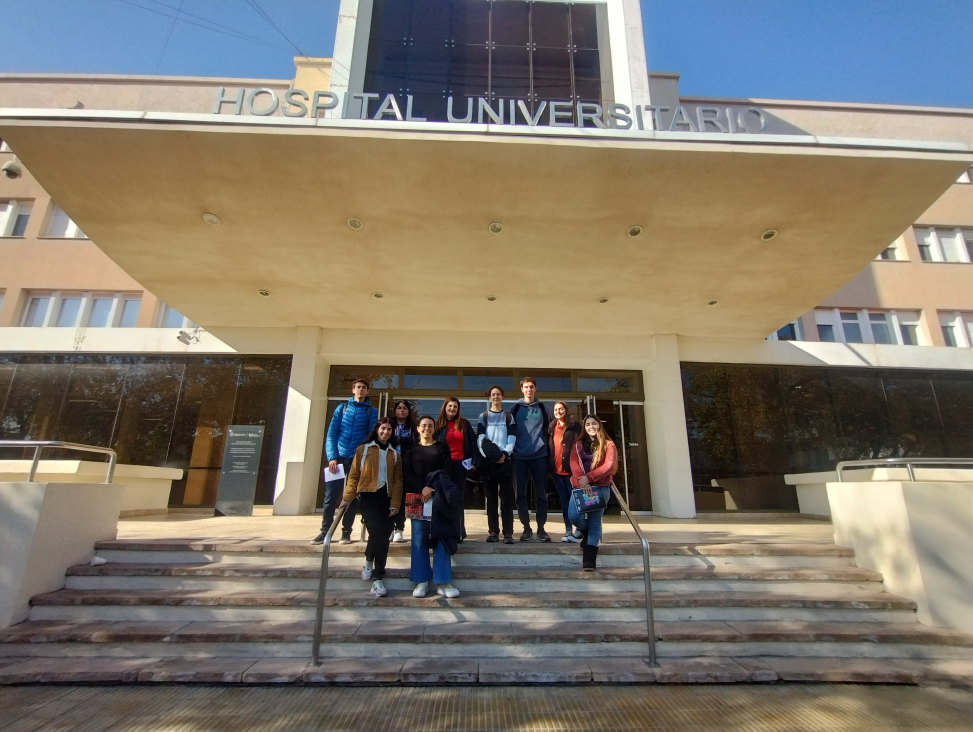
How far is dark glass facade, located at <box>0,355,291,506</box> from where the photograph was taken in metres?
10.3

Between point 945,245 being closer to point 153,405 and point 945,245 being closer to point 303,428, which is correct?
point 303,428

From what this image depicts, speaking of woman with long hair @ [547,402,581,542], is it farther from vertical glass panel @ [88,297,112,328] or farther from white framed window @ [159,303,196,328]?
vertical glass panel @ [88,297,112,328]

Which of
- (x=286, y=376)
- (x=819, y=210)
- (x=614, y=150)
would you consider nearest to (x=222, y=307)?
(x=286, y=376)

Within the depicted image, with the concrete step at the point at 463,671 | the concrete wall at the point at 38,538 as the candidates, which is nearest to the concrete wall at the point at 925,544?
the concrete step at the point at 463,671

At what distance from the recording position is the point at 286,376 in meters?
10.5

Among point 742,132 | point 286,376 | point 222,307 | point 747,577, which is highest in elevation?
point 742,132

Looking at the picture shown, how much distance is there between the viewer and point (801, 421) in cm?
1068

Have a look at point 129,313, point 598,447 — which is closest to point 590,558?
point 598,447

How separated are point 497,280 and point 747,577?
5.67m

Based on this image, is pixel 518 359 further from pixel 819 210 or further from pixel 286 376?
pixel 819 210

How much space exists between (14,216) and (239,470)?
458 inches

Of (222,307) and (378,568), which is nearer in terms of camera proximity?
(378,568)

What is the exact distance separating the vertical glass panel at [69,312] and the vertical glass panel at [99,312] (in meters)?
0.36

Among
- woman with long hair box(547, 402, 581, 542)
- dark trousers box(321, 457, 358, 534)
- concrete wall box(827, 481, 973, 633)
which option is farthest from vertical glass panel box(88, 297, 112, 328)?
concrete wall box(827, 481, 973, 633)
